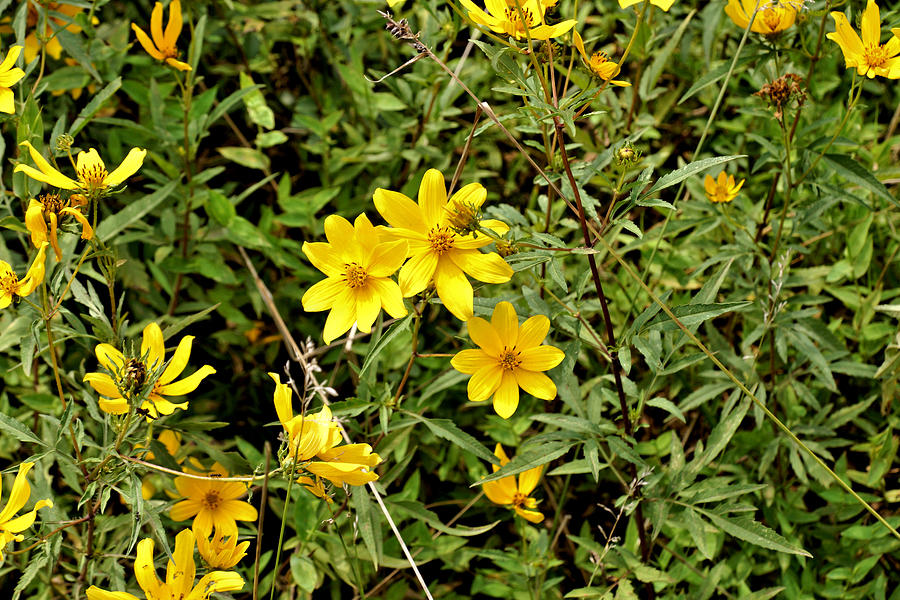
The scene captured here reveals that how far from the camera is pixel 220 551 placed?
4.82ft

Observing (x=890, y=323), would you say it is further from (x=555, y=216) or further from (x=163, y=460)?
A: (x=163, y=460)

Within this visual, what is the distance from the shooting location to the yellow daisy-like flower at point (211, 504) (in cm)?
166

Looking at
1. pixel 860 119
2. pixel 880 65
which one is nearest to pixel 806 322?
pixel 880 65

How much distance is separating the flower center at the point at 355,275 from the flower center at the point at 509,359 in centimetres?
30

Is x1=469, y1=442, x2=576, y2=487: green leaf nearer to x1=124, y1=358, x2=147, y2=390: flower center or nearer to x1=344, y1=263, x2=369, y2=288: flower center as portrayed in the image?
x1=344, y1=263, x2=369, y2=288: flower center

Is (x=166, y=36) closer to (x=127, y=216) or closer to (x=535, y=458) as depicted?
(x=127, y=216)

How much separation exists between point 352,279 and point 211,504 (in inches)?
26.1

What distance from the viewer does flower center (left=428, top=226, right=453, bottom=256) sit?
4.37 feet

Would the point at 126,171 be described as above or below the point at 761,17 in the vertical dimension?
below

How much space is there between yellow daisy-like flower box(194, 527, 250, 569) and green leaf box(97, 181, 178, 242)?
2.68ft

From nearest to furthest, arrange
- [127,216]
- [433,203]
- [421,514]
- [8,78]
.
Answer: [433,203]
[8,78]
[421,514]
[127,216]

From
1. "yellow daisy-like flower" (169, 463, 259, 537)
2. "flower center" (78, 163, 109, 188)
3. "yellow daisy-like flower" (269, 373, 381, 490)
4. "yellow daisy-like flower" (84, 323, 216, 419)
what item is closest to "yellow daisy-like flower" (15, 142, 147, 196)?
"flower center" (78, 163, 109, 188)

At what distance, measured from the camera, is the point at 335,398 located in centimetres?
207

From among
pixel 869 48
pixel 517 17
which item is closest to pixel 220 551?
pixel 517 17
